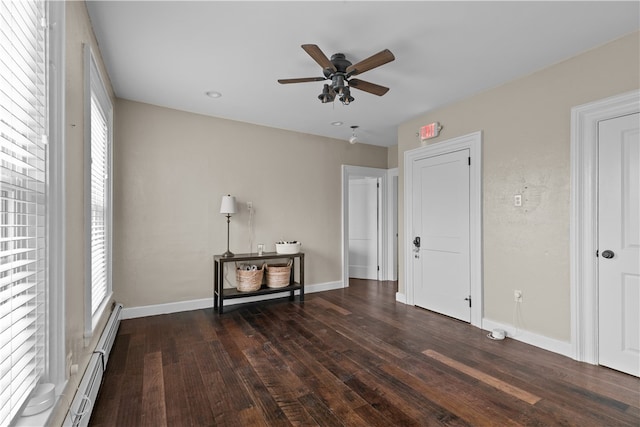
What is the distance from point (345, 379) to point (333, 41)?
102 inches

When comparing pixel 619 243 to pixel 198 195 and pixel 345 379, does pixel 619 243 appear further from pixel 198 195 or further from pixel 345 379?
pixel 198 195

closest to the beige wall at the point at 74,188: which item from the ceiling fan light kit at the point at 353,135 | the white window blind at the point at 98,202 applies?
the white window blind at the point at 98,202

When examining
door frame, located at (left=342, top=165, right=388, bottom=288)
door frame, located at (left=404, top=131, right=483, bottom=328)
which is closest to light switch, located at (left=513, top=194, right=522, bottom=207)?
door frame, located at (left=404, top=131, right=483, bottom=328)

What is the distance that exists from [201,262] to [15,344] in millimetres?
3048

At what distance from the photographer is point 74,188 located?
1857 millimetres

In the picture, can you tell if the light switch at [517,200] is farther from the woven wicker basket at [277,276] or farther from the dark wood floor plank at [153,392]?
the dark wood floor plank at [153,392]

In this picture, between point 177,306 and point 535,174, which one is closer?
point 535,174

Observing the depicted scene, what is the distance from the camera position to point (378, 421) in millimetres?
1871

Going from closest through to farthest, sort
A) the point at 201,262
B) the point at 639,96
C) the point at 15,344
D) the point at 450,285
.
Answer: the point at 15,344 < the point at 639,96 < the point at 450,285 < the point at 201,262

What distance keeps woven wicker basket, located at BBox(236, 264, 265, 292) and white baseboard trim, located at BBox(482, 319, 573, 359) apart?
8.97ft

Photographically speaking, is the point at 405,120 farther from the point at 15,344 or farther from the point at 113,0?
the point at 15,344

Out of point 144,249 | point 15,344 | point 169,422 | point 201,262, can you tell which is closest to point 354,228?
point 201,262

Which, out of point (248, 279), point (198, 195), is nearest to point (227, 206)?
point (198, 195)

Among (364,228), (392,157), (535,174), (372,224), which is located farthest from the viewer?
(364,228)
